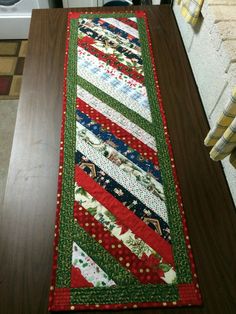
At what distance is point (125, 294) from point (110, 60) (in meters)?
0.89

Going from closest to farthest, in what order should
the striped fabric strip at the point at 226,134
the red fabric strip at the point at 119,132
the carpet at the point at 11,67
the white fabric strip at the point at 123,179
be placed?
the striped fabric strip at the point at 226,134, the white fabric strip at the point at 123,179, the red fabric strip at the point at 119,132, the carpet at the point at 11,67

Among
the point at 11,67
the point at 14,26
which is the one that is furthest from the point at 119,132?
the point at 14,26

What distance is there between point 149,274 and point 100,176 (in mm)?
321

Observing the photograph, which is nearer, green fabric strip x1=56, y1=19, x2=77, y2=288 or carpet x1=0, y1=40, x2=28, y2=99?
green fabric strip x1=56, y1=19, x2=77, y2=288

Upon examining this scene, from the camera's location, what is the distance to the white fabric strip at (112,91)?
1.04 metres

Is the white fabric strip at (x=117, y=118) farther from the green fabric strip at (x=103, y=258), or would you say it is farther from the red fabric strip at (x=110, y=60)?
the green fabric strip at (x=103, y=258)

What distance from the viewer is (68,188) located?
86 centimetres

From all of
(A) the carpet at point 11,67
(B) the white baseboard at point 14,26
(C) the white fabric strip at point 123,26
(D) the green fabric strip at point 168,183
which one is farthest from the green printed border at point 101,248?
(B) the white baseboard at point 14,26

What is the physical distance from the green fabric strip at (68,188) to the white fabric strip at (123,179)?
0.13 ft

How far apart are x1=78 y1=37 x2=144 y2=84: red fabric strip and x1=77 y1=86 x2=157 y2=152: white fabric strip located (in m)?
0.18

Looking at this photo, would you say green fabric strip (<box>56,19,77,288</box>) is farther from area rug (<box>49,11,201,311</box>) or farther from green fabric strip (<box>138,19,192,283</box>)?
green fabric strip (<box>138,19,192,283</box>)

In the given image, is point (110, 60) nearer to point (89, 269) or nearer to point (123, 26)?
point (123, 26)

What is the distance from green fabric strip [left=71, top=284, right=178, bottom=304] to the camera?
2.30 feet

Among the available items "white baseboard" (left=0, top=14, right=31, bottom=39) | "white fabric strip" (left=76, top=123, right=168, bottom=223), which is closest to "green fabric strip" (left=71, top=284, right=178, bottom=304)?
"white fabric strip" (left=76, top=123, right=168, bottom=223)
